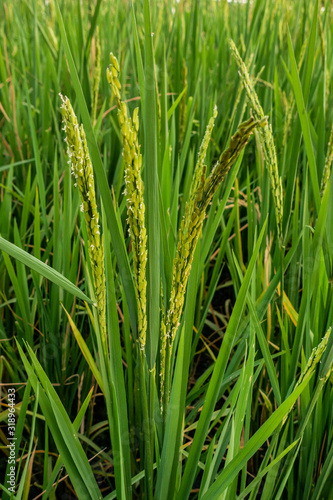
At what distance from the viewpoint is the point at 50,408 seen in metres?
0.55

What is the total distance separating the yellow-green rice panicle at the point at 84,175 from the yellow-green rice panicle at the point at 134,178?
3 cm

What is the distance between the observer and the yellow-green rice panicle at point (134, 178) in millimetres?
344

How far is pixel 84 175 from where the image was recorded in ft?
1.26

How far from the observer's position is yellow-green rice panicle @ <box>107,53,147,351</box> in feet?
1.13

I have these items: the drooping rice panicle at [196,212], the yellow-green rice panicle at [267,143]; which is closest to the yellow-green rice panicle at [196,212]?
the drooping rice panicle at [196,212]

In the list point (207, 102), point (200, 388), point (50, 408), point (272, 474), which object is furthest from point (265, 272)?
point (207, 102)

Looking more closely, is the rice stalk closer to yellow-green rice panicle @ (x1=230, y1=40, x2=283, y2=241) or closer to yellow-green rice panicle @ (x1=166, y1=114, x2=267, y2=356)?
yellow-green rice panicle @ (x1=166, y1=114, x2=267, y2=356)

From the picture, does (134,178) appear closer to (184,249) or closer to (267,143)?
(184,249)

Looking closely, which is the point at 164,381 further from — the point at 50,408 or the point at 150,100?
the point at 150,100

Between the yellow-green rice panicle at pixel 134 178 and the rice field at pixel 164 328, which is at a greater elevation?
the yellow-green rice panicle at pixel 134 178

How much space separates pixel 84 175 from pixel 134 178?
0.16ft

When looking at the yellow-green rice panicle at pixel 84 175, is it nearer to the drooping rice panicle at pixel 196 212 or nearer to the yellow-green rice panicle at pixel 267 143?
the drooping rice panicle at pixel 196 212

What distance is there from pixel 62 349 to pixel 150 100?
0.63 metres

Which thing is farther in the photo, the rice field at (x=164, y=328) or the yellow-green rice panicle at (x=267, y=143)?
the yellow-green rice panicle at (x=267, y=143)
